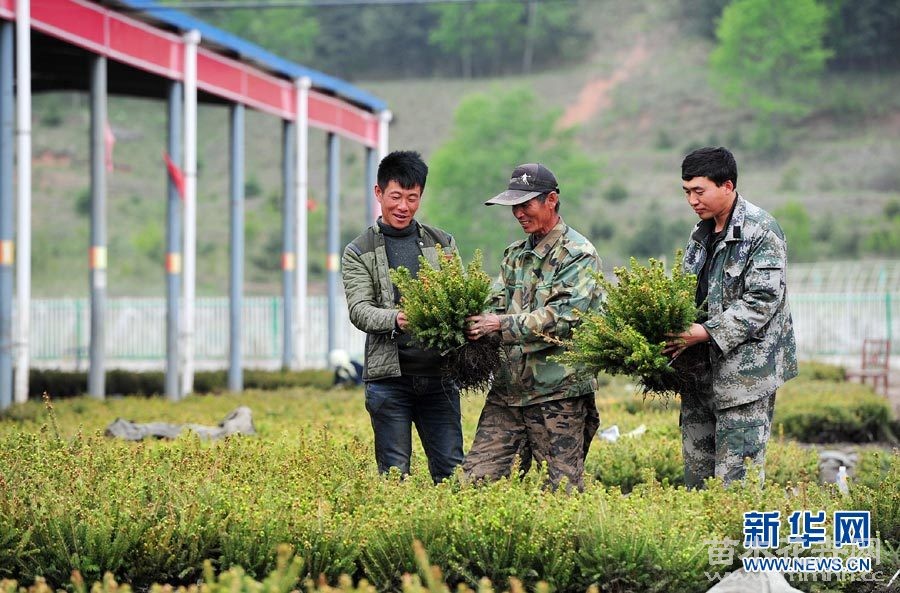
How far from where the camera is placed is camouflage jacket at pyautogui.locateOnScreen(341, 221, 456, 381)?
680 centimetres

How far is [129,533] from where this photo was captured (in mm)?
5922

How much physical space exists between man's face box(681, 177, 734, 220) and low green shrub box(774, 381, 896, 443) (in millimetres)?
8250

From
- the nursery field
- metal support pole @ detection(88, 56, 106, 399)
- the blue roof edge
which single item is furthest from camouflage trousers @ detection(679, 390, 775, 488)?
the blue roof edge

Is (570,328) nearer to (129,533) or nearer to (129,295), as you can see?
(129,533)

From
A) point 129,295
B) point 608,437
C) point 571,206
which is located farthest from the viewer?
point 571,206

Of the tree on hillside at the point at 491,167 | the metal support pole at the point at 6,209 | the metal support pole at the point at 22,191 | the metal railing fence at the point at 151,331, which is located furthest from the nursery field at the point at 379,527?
the tree on hillside at the point at 491,167

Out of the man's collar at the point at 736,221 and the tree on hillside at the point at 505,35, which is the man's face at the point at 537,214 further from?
the tree on hillside at the point at 505,35

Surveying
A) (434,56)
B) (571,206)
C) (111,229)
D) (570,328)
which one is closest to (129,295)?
(111,229)

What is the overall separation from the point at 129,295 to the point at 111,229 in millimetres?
8730

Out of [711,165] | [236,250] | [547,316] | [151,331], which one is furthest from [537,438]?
[151,331]

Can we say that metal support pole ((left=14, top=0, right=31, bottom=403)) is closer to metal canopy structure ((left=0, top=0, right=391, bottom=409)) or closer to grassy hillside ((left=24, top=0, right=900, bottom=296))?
metal canopy structure ((left=0, top=0, right=391, bottom=409))

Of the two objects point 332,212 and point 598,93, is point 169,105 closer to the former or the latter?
point 332,212

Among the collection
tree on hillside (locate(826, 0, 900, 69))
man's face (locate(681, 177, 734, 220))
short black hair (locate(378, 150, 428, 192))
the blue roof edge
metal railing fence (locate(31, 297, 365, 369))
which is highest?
tree on hillside (locate(826, 0, 900, 69))

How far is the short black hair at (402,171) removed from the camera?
6.77 m
